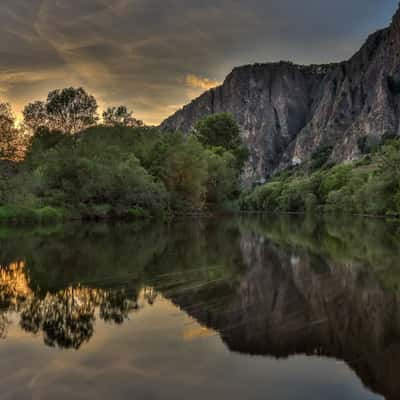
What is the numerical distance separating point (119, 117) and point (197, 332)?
66377 millimetres

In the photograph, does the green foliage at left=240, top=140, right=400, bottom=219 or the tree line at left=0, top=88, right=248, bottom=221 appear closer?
the tree line at left=0, top=88, right=248, bottom=221

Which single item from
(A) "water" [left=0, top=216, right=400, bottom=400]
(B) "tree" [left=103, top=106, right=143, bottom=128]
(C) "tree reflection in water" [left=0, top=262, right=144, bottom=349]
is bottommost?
(A) "water" [left=0, top=216, right=400, bottom=400]

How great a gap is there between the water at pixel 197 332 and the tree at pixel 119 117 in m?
57.0

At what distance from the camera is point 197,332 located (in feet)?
25.0

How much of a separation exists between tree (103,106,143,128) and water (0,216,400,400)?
57.0 metres

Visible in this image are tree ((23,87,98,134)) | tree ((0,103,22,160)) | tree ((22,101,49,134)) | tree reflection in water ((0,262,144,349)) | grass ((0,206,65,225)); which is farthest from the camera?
tree ((23,87,98,134))

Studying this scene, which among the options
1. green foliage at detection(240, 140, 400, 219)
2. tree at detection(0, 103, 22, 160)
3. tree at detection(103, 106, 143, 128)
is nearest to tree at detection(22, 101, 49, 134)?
tree at detection(103, 106, 143, 128)

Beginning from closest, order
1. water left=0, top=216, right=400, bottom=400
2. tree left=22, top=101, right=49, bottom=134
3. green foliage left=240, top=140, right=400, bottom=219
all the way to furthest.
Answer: water left=0, top=216, right=400, bottom=400, tree left=22, top=101, right=49, bottom=134, green foliage left=240, top=140, right=400, bottom=219

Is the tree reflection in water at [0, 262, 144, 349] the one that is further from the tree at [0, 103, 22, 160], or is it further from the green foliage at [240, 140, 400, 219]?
the green foliage at [240, 140, 400, 219]

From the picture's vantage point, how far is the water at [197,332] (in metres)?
5.53

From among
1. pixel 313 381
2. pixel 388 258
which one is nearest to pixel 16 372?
pixel 313 381

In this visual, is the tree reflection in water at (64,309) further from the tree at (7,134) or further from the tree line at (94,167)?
the tree at (7,134)

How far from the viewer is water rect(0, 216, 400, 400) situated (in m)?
5.53

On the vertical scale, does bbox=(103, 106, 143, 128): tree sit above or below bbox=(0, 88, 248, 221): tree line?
above
